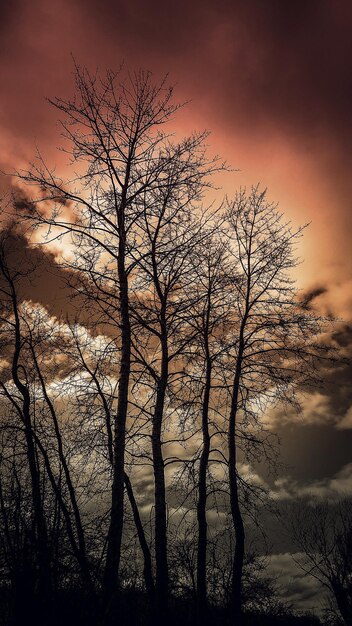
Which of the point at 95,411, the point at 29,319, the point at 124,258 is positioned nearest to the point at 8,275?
the point at 29,319

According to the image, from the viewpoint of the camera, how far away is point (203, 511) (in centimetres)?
1130

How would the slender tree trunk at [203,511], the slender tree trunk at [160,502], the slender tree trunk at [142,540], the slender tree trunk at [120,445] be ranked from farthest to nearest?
1. the slender tree trunk at [142,540]
2. the slender tree trunk at [203,511]
3. the slender tree trunk at [160,502]
4. the slender tree trunk at [120,445]

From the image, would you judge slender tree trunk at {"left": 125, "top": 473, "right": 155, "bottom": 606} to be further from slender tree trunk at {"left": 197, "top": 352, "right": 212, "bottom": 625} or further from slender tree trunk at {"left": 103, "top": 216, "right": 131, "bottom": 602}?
slender tree trunk at {"left": 103, "top": 216, "right": 131, "bottom": 602}

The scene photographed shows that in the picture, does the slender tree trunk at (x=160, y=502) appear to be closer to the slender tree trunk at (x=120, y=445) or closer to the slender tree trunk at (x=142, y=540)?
the slender tree trunk at (x=120, y=445)

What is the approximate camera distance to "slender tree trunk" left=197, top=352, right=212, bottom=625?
413 inches

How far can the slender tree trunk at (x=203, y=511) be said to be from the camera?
10.5 metres

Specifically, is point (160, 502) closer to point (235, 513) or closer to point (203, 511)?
point (203, 511)

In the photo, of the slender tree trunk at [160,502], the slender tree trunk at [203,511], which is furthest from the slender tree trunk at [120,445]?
the slender tree trunk at [203,511]

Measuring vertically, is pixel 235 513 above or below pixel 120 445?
below

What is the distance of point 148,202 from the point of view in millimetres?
10289

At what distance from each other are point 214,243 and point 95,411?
6119 mm

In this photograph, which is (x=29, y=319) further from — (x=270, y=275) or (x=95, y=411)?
(x=270, y=275)

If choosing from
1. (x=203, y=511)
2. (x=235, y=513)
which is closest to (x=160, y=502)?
(x=203, y=511)

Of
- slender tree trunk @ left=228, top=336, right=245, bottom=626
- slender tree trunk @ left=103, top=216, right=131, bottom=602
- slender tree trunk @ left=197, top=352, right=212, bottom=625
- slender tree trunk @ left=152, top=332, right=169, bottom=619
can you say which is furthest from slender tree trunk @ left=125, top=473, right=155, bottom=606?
slender tree trunk @ left=103, top=216, right=131, bottom=602
